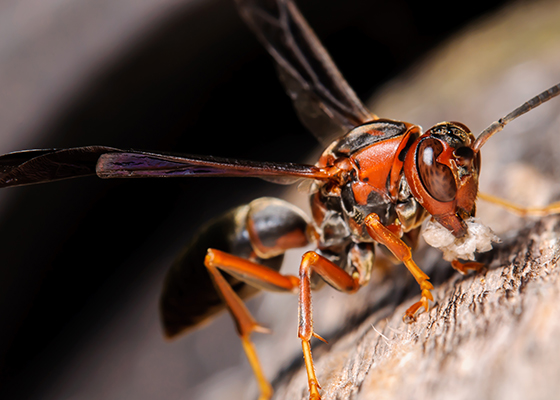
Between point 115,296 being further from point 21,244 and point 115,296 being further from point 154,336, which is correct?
point 21,244

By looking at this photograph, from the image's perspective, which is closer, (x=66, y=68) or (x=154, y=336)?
(x=66, y=68)

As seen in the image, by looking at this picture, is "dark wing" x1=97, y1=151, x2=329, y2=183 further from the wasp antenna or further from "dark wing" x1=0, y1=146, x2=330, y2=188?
the wasp antenna

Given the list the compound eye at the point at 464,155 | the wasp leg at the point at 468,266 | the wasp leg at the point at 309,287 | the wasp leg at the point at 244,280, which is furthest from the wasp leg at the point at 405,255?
the wasp leg at the point at 244,280

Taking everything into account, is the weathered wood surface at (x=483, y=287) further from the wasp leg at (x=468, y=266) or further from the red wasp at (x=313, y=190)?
the red wasp at (x=313, y=190)

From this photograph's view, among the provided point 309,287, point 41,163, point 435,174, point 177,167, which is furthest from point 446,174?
point 41,163

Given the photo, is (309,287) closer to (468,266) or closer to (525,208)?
(468,266)

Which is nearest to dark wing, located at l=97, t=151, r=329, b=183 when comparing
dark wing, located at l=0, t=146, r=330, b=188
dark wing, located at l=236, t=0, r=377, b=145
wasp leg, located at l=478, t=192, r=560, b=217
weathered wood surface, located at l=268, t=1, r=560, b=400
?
dark wing, located at l=0, t=146, r=330, b=188

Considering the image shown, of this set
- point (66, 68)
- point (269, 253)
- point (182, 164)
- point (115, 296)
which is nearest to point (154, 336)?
point (115, 296)
